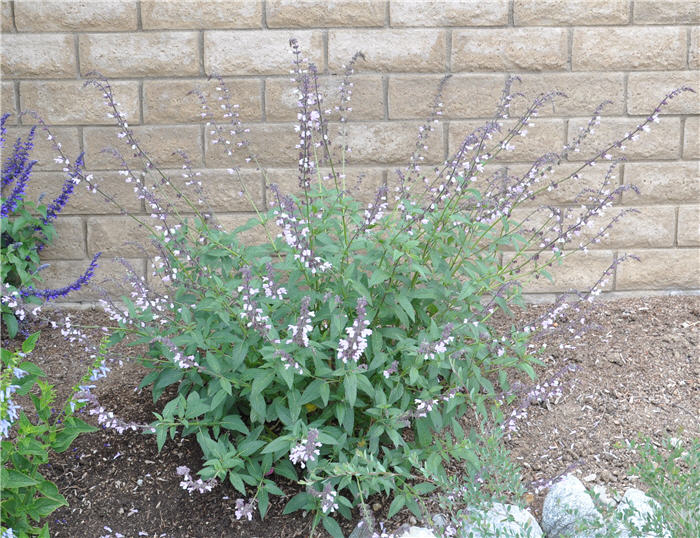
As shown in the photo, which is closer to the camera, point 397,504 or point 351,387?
point 351,387

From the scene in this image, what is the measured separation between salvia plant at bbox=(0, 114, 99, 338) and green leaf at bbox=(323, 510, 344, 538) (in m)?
1.98

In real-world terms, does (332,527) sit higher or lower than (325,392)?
lower

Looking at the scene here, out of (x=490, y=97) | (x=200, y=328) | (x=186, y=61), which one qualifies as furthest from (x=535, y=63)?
(x=200, y=328)

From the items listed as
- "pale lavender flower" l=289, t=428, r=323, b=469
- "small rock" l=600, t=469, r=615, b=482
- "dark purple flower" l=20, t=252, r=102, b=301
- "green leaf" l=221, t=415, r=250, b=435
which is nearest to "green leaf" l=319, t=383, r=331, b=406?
"pale lavender flower" l=289, t=428, r=323, b=469

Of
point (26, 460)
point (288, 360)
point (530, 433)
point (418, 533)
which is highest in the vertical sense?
point (288, 360)

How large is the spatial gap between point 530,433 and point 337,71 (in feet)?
7.04

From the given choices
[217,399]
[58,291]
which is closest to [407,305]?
[217,399]

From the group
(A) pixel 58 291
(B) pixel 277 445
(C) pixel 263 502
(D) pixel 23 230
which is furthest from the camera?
(D) pixel 23 230

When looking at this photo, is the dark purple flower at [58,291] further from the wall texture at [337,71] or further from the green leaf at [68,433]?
the green leaf at [68,433]

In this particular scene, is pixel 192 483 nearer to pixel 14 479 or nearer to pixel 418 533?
pixel 14 479

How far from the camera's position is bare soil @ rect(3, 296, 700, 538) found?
292 centimetres

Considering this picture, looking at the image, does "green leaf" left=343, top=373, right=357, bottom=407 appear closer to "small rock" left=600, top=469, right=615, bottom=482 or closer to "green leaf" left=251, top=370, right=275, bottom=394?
"green leaf" left=251, top=370, right=275, bottom=394

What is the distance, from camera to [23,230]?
4.12 m

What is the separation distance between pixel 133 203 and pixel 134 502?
186 centimetres
